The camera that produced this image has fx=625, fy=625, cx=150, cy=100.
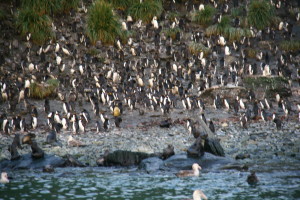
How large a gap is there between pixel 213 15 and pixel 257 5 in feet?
8.21

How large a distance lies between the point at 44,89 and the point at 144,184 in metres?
12.4

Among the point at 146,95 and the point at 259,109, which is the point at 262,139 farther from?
the point at 146,95

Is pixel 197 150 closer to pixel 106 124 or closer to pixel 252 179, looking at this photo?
pixel 252 179

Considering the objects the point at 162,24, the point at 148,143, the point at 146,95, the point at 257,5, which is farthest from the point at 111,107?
the point at 257,5

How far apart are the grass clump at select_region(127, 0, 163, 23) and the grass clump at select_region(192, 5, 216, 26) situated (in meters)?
1.99

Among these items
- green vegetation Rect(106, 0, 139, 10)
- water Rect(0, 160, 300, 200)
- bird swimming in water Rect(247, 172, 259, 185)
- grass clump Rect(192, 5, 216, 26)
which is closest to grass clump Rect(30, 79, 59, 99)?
green vegetation Rect(106, 0, 139, 10)

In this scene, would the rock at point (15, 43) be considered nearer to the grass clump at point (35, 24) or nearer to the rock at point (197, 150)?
the grass clump at point (35, 24)

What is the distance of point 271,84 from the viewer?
26.9 metres

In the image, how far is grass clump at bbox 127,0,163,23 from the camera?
33562mm

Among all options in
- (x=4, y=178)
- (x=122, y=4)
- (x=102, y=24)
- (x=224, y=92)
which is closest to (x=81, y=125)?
(x=224, y=92)

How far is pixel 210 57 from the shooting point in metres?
31.3

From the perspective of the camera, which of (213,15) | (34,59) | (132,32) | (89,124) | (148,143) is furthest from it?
(213,15)

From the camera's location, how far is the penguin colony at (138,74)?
78.0ft

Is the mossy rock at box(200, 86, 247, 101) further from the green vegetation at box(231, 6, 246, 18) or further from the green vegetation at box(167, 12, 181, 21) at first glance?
the green vegetation at box(167, 12, 181, 21)
